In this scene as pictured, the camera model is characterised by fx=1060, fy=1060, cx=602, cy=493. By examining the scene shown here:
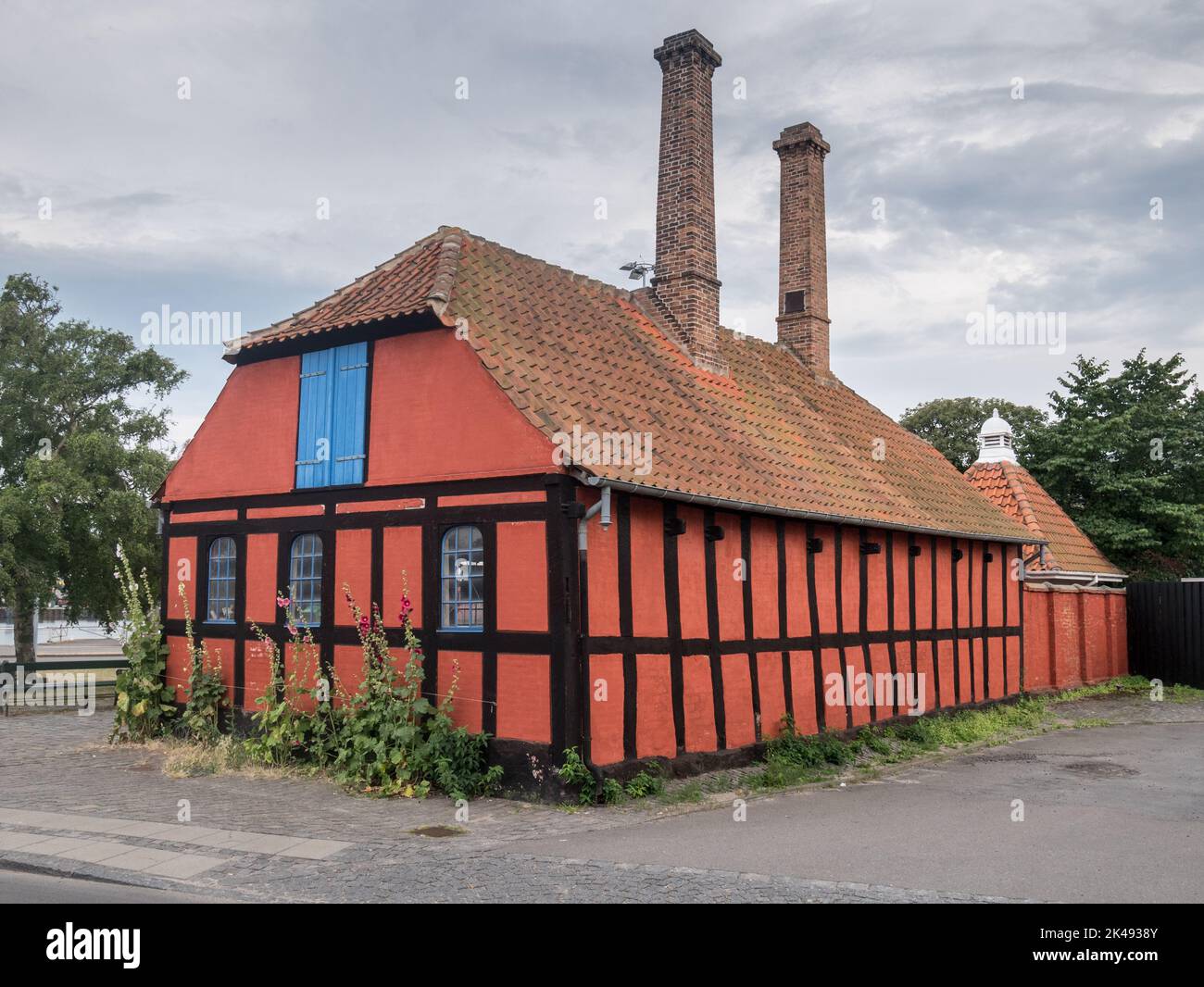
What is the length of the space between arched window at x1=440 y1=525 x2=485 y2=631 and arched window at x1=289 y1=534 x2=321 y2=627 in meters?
2.21

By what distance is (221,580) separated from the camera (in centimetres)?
1438

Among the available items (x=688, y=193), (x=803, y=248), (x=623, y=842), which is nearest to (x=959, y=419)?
(x=803, y=248)

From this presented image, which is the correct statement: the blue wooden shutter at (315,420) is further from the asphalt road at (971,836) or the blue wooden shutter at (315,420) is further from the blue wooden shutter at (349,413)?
the asphalt road at (971,836)

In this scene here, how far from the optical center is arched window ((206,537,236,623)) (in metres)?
14.2

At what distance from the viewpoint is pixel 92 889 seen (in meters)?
7.16

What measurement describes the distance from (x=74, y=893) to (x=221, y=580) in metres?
7.69

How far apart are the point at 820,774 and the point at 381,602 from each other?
557 centimetres

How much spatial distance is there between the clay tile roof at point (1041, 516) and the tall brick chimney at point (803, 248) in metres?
6.21

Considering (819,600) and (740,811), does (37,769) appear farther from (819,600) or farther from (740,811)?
(819,600)

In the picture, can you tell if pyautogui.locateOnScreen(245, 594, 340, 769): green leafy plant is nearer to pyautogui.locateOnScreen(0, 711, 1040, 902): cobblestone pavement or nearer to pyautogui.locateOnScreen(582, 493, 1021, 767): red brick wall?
pyautogui.locateOnScreen(0, 711, 1040, 902): cobblestone pavement

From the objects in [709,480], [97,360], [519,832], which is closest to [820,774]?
[709,480]

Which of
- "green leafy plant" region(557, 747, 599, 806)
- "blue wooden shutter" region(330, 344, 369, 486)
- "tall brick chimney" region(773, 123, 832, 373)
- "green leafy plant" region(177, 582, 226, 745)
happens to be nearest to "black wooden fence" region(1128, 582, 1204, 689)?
"tall brick chimney" region(773, 123, 832, 373)

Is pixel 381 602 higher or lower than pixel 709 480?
lower

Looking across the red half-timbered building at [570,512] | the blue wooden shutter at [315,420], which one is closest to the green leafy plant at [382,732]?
the red half-timbered building at [570,512]
